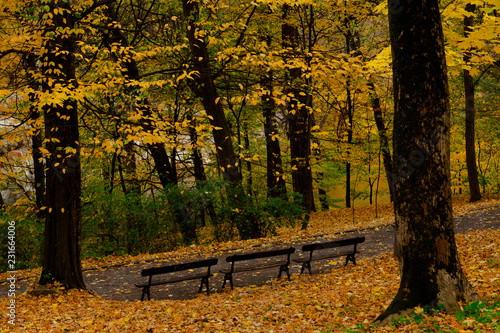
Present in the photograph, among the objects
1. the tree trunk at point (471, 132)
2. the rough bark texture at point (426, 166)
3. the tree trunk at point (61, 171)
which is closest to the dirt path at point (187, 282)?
the tree trunk at point (61, 171)

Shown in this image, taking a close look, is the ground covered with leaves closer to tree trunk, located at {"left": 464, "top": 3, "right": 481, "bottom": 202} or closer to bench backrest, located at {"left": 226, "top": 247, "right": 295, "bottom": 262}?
bench backrest, located at {"left": 226, "top": 247, "right": 295, "bottom": 262}

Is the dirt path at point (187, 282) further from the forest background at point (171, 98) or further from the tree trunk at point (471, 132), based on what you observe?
the tree trunk at point (471, 132)

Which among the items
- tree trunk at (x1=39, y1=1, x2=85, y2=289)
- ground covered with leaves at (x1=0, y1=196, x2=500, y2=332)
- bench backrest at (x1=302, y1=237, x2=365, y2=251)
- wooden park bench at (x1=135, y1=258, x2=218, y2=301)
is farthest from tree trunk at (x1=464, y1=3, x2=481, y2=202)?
tree trunk at (x1=39, y1=1, x2=85, y2=289)

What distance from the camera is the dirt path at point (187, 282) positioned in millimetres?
8773

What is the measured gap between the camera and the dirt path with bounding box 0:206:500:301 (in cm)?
877

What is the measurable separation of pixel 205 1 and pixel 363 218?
12.3m

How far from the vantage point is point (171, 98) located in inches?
640

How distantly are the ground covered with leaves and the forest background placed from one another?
2.33 meters

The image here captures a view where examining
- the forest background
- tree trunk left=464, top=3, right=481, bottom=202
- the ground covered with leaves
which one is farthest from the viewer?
tree trunk left=464, top=3, right=481, bottom=202

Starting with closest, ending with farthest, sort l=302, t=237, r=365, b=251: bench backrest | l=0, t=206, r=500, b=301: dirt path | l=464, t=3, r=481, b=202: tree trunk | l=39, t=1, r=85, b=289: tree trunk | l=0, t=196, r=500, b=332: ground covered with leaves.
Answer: l=0, t=196, r=500, b=332: ground covered with leaves, l=39, t=1, r=85, b=289: tree trunk, l=302, t=237, r=365, b=251: bench backrest, l=0, t=206, r=500, b=301: dirt path, l=464, t=3, r=481, b=202: tree trunk

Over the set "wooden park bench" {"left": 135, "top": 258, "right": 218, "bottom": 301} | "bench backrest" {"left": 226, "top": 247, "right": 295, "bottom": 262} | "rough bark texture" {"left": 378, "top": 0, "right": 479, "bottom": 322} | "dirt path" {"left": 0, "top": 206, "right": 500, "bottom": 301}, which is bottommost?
"dirt path" {"left": 0, "top": 206, "right": 500, "bottom": 301}

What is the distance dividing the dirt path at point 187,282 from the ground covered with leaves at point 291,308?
0.28 metres

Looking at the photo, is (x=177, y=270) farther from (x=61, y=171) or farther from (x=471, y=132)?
(x=471, y=132)

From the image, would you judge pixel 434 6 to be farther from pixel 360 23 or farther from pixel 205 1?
pixel 360 23
